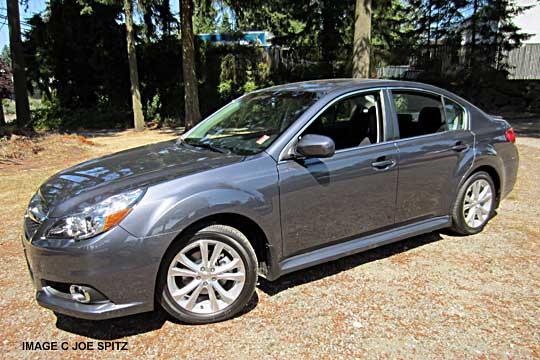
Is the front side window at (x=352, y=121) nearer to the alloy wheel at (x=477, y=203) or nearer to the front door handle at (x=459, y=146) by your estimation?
the front door handle at (x=459, y=146)

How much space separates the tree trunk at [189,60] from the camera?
45.9 feet

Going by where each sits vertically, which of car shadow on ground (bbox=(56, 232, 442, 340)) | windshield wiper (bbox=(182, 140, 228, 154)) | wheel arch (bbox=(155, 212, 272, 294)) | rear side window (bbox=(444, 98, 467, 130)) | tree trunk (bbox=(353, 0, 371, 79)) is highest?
tree trunk (bbox=(353, 0, 371, 79))

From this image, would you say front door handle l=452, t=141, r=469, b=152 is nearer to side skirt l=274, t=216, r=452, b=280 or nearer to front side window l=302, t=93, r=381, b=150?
side skirt l=274, t=216, r=452, b=280

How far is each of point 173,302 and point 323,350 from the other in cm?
107

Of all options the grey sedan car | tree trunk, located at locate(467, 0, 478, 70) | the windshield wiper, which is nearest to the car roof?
the grey sedan car

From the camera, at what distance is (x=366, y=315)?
3.19 meters

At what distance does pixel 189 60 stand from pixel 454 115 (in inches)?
450

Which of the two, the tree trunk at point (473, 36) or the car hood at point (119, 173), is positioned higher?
the tree trunk at point (473, 36)

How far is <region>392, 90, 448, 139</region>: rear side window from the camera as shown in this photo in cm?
421

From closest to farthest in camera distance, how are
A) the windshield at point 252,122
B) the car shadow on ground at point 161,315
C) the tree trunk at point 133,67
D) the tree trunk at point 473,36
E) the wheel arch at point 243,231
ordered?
1. the wheel arch at point 243,231
2. the car shadow on ground at point 161,315
3. the windshield at point 252,122
4. the tree trunk at point 133,67
5. the tree trunk at point 473,36

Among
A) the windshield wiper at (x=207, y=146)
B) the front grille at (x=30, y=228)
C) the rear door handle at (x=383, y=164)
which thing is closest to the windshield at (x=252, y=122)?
the windshield wiper at (x=207, y=146)

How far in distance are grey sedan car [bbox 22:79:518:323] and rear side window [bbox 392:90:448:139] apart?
0.01m

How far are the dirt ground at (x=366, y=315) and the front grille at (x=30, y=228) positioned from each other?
0.71m

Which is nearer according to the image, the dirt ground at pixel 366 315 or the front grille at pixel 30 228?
the dirt ground at pixel 366 315
